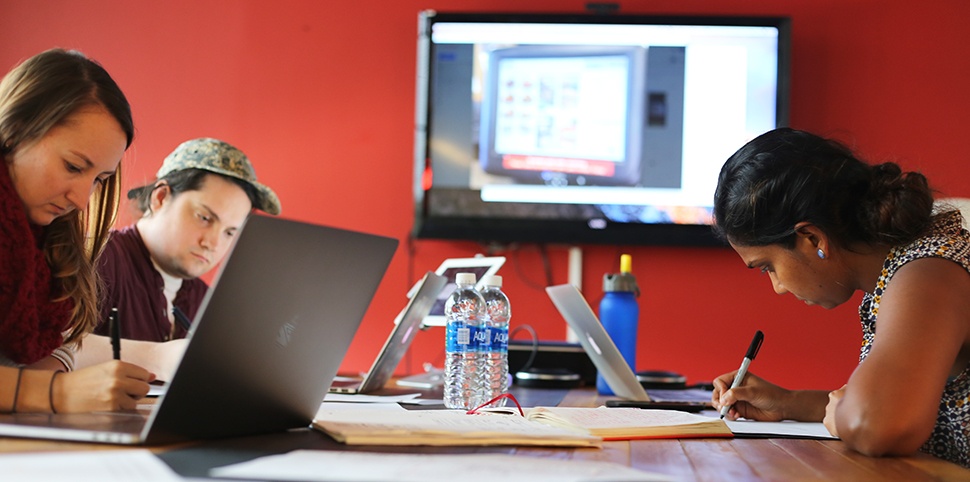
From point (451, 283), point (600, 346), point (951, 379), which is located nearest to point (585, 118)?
point (451, 283)

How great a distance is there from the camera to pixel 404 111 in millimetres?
3461

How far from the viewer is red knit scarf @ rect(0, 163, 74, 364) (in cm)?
137

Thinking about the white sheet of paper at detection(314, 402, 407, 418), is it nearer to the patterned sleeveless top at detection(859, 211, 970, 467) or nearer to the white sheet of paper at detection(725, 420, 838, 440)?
the white sheet of paper at detection(725, 420, 838, 440)

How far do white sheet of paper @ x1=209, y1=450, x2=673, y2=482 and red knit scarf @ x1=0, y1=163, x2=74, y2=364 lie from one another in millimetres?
694

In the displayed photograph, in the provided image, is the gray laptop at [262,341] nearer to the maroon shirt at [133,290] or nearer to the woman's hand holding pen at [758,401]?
the woman's hand holding pen at [758,401]

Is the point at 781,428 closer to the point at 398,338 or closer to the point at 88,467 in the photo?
the point at 398,338

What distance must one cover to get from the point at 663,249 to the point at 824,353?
26.4 inches

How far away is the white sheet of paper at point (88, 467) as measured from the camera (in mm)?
734

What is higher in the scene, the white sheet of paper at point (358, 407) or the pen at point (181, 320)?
the white sheet of paper at point (358, 407)

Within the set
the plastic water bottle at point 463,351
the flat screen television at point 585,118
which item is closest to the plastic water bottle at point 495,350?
the plastic water bottle at point 463,351

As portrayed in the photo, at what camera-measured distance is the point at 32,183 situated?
4.74ft

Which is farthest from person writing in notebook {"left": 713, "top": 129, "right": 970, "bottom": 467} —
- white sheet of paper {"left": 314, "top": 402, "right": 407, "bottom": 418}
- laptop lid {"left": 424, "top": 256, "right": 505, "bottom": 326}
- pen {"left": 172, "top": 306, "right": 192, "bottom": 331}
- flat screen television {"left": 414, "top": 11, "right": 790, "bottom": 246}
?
flat screen television {"left": 414, "top": 11, "right": 790, "bottom": 246}

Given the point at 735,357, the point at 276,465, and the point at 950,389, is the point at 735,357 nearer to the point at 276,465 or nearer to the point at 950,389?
the point at 950,389

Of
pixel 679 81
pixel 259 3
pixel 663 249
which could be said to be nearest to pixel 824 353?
pixel 663 249
